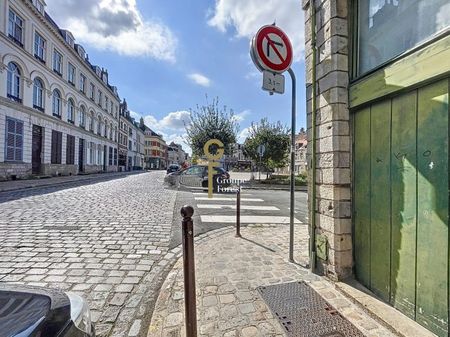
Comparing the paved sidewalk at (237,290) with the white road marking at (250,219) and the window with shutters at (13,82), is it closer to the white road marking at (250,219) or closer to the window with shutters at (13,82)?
the white road marking at (250,219)

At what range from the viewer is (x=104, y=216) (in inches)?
283

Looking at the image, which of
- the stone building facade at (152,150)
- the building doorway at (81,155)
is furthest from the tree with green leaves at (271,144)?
the stone building facade at (152,150)

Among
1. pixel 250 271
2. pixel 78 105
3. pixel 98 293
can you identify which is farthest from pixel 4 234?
pixel 78 105

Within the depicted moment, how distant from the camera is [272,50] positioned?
3574 mm

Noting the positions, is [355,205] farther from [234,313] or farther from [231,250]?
[231,250]

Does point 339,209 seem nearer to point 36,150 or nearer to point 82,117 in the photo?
point 36,150

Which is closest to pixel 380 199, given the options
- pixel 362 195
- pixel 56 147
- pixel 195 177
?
pixel 362 195

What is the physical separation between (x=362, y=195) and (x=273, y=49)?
221 centimetres

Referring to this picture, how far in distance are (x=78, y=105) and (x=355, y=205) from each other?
33122 mm

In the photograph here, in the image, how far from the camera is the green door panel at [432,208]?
206cm

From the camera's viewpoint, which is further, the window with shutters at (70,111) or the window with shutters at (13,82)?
the window with shutters at (70,111)

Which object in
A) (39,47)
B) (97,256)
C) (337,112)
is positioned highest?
(39,47)

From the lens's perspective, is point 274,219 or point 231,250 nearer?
point 231,250

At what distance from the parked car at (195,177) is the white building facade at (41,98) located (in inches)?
475
